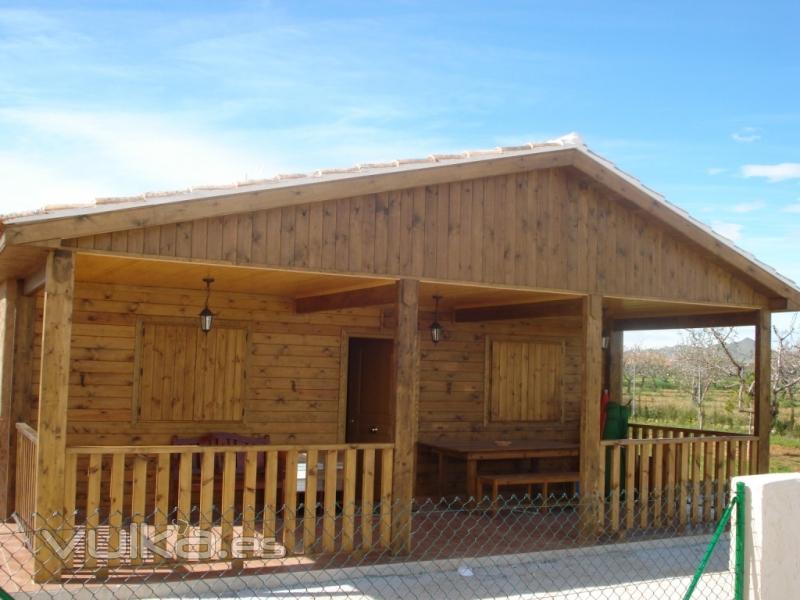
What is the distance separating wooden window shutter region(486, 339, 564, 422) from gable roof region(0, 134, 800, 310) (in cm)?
348

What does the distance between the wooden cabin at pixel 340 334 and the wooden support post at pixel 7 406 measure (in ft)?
0.07

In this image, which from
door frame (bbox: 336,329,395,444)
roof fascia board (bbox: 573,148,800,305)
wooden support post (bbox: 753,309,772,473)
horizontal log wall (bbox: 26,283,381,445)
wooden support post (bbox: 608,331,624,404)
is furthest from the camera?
wooden support post (bbox: 608,331,624,404)

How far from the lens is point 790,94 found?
2661 cm

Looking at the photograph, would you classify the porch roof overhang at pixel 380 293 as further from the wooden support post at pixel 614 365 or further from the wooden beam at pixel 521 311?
the wooden support post at pixel 614 365

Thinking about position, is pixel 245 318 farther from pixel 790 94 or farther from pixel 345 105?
pixel 790 94

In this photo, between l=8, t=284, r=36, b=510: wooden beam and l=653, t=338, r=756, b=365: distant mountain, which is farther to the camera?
l=653, t=338, r=756, b=365: distant mountain

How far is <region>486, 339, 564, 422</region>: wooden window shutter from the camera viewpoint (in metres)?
12.4

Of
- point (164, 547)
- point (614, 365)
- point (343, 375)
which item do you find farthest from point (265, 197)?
point (614, 365)

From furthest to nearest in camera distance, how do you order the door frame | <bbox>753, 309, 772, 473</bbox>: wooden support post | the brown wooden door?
the brown wooden door, the door frame, <bbox>753, 309, 772, 473</bbox>: wooden support post

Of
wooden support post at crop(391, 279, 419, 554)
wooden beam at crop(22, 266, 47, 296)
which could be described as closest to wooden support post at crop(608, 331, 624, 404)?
wooden support post at crop(391, 279, 419, 554)

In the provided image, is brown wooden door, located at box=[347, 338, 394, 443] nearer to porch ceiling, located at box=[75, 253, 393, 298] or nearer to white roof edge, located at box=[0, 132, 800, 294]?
porch ceiling, located at box=[75, 253, 393, 298]

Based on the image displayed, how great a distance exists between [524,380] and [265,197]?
666 cm

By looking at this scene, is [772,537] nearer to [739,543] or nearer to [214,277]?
[739,543]

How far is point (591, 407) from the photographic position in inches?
355
